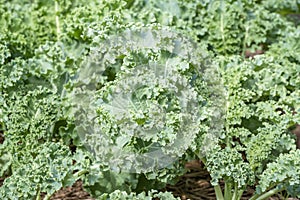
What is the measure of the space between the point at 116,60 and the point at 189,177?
1116 mm

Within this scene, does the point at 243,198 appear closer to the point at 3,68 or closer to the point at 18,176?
the point at 18,176

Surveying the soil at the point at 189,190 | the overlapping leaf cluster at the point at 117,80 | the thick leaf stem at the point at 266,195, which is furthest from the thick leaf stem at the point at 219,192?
the soil at the point at 189,190

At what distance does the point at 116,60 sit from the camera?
12.8ft

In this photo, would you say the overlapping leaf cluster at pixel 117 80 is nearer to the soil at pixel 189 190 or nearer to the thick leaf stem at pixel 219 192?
the thick leaf stem at pixel 219 192

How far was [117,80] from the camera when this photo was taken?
136 inches

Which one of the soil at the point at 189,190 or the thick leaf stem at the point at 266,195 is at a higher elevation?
the thick leaf stem at the point at 266,195

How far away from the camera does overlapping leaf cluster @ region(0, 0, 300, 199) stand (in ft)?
11.3

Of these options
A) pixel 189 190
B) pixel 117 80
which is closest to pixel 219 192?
pixel 189 190

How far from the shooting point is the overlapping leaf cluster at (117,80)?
344 centimetres

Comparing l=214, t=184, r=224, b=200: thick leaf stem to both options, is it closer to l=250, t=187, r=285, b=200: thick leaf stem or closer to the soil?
l=250, t=187, r=285, b=200: thick leaf stem

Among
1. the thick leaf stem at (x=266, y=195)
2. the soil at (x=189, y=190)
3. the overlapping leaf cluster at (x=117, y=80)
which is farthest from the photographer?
the soil at (x=189, y=190)

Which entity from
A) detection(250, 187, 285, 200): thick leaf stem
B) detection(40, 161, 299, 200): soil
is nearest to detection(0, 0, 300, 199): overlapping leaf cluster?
detection(250, 187, 285, 200): thick leaf stem

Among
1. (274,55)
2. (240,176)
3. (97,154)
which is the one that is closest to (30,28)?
(97,154)

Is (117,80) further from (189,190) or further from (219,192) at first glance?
(189,190)
